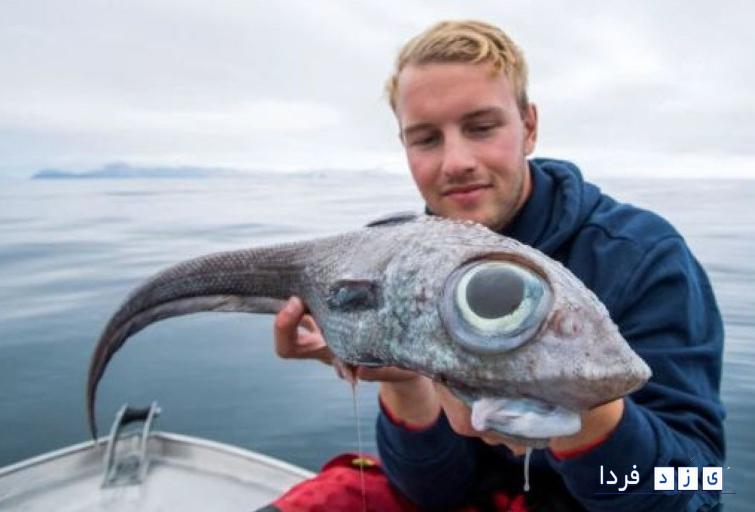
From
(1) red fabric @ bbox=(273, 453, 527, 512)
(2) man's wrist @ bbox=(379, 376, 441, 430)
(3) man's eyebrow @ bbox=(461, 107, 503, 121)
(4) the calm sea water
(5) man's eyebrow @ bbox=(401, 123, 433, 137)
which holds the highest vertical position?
(3) man's eyebrow @ bbox=(461, 107, 503, 121)

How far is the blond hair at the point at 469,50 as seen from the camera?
3.41m

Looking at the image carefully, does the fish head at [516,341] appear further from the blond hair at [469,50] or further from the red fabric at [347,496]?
the red fabric at [347,496]

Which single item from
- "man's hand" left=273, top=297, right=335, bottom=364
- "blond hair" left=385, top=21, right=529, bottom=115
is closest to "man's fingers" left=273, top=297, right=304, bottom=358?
"man's hand" left=273, top=297, right=335, bottom=364

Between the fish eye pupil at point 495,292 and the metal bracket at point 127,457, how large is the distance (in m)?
5.17

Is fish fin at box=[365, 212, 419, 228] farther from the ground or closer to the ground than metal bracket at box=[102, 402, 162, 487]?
farther from the ground

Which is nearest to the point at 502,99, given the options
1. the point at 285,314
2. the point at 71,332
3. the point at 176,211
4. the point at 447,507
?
the point at 285,314

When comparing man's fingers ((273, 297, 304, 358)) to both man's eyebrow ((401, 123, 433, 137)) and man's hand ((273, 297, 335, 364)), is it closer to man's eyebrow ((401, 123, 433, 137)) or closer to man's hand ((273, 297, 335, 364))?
man's hand ((273, 297, 335, 364))

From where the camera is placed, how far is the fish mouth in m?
1.61

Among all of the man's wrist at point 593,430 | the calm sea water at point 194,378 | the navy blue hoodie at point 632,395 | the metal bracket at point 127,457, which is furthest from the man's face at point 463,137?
the calm sea water at point 194,378

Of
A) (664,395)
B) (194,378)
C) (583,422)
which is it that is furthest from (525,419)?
(194,378)

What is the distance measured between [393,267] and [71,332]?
451 inches

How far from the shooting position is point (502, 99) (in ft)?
11.3

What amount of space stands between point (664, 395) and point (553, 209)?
136 cm

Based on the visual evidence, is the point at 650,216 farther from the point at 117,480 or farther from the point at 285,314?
the point at 117,480
